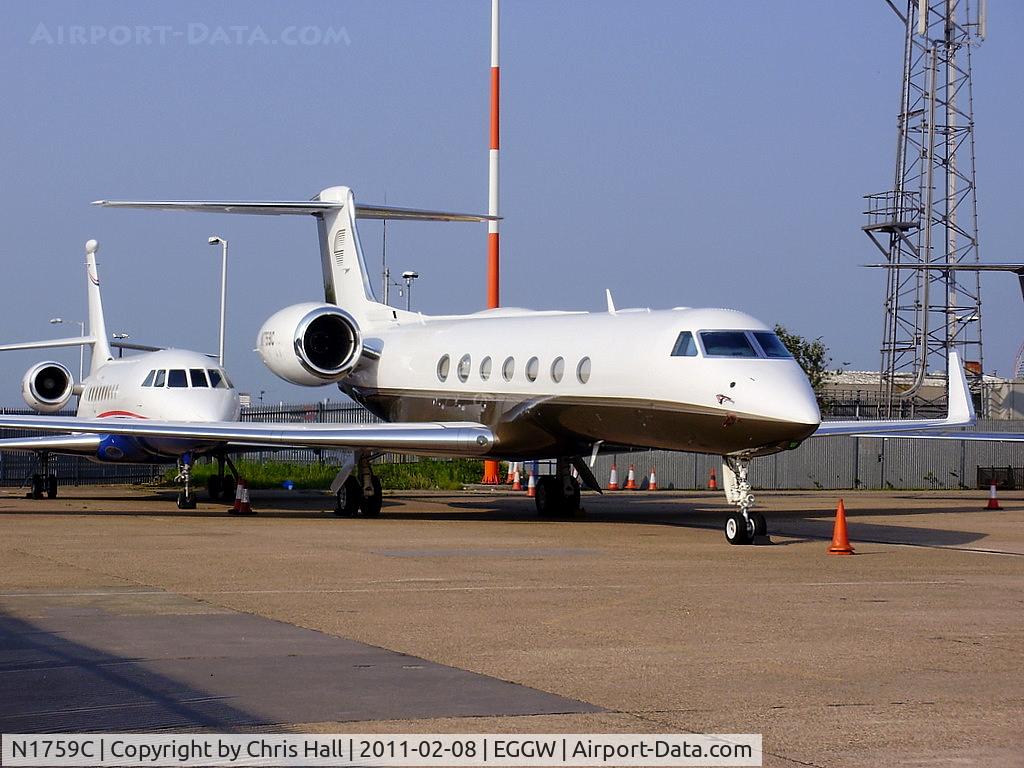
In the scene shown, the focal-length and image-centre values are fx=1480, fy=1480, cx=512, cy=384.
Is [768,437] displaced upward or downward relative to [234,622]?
upward

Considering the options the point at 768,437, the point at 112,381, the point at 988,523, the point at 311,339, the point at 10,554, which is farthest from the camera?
the point at 112,381

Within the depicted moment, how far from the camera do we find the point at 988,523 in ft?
71.6

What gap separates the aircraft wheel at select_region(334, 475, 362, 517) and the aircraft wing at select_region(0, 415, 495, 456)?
3.84 feet

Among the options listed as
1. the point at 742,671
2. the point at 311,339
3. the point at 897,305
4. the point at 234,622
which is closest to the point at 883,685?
the point at 742,671

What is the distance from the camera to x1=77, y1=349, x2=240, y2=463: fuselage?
86.0ft

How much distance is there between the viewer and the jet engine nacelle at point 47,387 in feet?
104

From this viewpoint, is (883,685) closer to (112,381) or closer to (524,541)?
(524,541)

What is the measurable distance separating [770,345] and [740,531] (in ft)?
7.98

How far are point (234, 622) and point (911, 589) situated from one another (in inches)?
225

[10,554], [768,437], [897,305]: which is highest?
[897,305]

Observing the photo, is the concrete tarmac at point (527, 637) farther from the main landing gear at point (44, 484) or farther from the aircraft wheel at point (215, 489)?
the main landing gear at point (44, 484)

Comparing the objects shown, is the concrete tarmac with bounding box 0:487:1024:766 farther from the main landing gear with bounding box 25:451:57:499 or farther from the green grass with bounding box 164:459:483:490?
the green grass with bounding box 164:459:483:490

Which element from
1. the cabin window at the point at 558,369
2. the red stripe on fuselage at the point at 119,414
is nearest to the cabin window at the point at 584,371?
the cabin window at the point at 558,369
